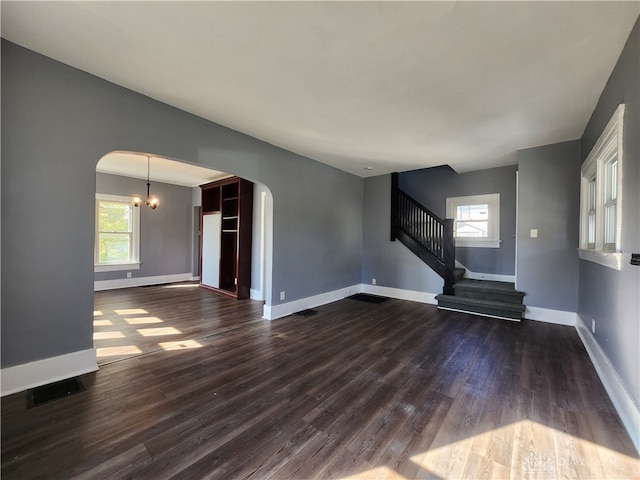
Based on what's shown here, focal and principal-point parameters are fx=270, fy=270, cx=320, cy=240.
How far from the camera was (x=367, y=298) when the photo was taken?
217 inches

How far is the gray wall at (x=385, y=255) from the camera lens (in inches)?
208

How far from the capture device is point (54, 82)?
2221 mm

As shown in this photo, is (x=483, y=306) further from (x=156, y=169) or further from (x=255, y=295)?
(x=156, y=169)

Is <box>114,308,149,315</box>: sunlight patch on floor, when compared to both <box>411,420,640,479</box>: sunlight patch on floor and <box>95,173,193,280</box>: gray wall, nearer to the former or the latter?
<box>95,173,193,280</box>: gray wall

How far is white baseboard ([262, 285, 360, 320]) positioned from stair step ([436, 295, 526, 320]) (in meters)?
1.77

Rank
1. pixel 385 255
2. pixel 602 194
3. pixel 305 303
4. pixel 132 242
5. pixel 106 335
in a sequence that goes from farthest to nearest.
→ pixel 132 242 → pixel 385 255 → pixel 305 303 → pixel 106 335 → pixel 602 194

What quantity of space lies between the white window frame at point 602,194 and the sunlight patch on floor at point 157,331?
14.8ft

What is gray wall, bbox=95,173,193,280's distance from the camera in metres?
6.28

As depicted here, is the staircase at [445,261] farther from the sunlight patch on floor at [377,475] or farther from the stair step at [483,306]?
the sunlight patch on floor at [377,475]

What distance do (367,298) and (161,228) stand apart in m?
5.53

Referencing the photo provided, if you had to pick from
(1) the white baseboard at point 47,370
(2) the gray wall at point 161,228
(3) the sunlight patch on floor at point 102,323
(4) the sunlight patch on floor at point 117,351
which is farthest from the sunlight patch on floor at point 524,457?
(2) the gray wall at point 161,228

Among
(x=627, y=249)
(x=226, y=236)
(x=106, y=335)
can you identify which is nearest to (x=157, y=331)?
(x=106, y=335)

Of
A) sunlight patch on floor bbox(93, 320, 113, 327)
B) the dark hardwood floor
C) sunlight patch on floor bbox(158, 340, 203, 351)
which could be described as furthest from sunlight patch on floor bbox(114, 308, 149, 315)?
sunlight patch on floor bbox(158, 340, 203, 351)

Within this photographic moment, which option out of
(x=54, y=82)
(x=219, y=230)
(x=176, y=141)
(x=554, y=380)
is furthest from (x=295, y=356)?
(x=219, y=230)
